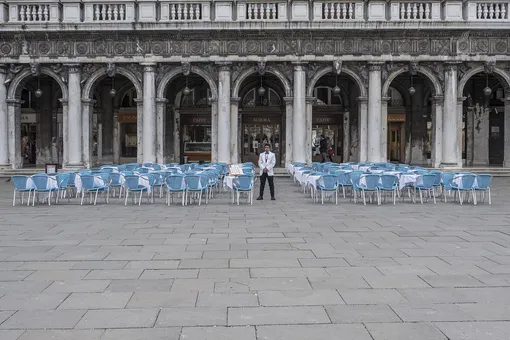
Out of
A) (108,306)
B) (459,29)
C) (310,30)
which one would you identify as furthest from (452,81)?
(108,306)

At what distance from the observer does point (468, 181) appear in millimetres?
13750

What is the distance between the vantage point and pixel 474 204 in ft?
44.5

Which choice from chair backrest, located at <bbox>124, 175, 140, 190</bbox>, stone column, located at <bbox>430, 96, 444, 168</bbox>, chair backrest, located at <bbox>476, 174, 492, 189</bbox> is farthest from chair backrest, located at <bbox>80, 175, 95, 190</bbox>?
stone column, located at <bbox>430, 96, 444, 168</bbox>

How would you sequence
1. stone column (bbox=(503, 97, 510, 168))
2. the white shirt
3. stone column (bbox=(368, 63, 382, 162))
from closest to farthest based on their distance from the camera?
the white shirt
stone column (bbox=(368, 63, 382, 162))
stone column (bbox=(503, 97, 510, 168))

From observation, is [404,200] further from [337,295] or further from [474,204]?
[337,295]

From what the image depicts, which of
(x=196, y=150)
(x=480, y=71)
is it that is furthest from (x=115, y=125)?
(x=480, y=71)

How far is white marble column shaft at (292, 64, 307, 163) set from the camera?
2389 centimetres

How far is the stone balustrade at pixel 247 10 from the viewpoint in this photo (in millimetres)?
23541

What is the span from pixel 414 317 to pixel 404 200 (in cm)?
1050

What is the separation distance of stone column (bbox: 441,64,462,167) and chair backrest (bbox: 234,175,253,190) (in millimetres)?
13541

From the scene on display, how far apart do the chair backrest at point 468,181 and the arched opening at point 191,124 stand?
17.6 m

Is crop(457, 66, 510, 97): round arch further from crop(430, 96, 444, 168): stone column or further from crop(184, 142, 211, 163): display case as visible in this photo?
crop(184, 142, 211, 163): display case

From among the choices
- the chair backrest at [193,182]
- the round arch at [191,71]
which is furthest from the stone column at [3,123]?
the chair backrest at [193,182]

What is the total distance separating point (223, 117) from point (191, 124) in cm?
592
